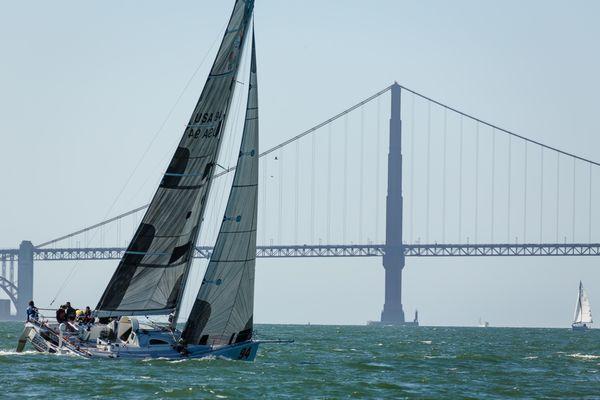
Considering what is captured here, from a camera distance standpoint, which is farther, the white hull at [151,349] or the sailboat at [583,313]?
the sailboat at [583,313]

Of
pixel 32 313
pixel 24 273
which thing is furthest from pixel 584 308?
pixel 32 313

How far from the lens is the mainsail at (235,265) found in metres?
28.6

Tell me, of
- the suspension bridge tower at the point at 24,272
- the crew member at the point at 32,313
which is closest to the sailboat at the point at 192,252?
the crew member at the point at 32,313

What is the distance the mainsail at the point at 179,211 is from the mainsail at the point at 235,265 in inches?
23.9

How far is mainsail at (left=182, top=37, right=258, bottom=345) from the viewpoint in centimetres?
2862

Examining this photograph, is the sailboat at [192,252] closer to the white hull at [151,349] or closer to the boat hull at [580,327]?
the white hull at [151,349]

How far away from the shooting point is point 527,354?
4438 cm

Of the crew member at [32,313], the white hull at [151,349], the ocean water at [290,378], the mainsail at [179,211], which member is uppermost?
the mainsail at [179,211]

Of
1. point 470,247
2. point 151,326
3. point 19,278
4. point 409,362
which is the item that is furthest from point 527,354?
point 19,278

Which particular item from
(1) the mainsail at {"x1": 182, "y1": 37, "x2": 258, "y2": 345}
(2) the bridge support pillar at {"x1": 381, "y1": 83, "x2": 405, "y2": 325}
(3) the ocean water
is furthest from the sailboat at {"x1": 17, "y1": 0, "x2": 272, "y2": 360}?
(2) the bridge support pillar at {"x1": 381, "y1": 83, "x2": 405, "y2": 325}

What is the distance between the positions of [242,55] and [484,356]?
1497 cm

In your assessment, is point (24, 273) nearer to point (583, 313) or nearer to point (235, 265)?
point (583, 313)

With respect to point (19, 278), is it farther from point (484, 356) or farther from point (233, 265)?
point (233, 265)

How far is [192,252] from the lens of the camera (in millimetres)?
29375
